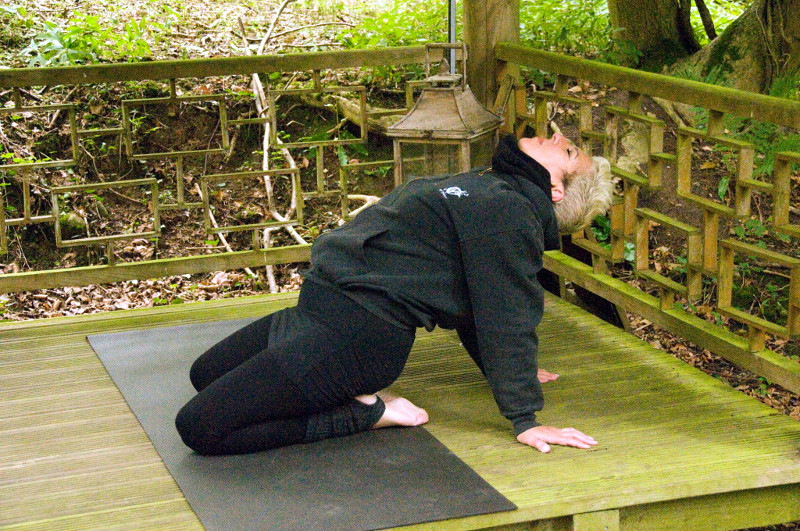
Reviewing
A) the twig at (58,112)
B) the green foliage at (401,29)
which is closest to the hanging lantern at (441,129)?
the green foliage at (401,29)

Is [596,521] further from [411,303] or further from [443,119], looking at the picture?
[443,119]

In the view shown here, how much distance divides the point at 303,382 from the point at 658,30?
421cm

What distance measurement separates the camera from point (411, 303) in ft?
8.56

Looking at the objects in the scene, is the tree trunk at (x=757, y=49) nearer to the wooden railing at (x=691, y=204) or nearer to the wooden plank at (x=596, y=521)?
the wooden railing at (x=691, y=204)

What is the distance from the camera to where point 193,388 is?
312cm

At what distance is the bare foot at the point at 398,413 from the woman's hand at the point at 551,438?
0.32 meters

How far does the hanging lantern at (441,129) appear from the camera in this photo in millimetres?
3500

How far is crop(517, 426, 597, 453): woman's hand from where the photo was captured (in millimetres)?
2629

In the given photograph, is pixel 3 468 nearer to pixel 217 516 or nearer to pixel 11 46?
pixel 217 516

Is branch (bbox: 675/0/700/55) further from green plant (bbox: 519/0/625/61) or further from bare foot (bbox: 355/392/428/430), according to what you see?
bare foot (bbox: 355/392/428/430)

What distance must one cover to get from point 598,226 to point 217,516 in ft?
11.9

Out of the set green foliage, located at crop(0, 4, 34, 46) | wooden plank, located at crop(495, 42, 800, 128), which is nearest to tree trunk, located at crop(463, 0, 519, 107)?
wooden plank, located at crop(495, 42, 800, 128)

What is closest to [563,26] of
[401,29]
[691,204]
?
[401,29]

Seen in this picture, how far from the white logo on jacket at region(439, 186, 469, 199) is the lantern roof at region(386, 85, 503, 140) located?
880mm
